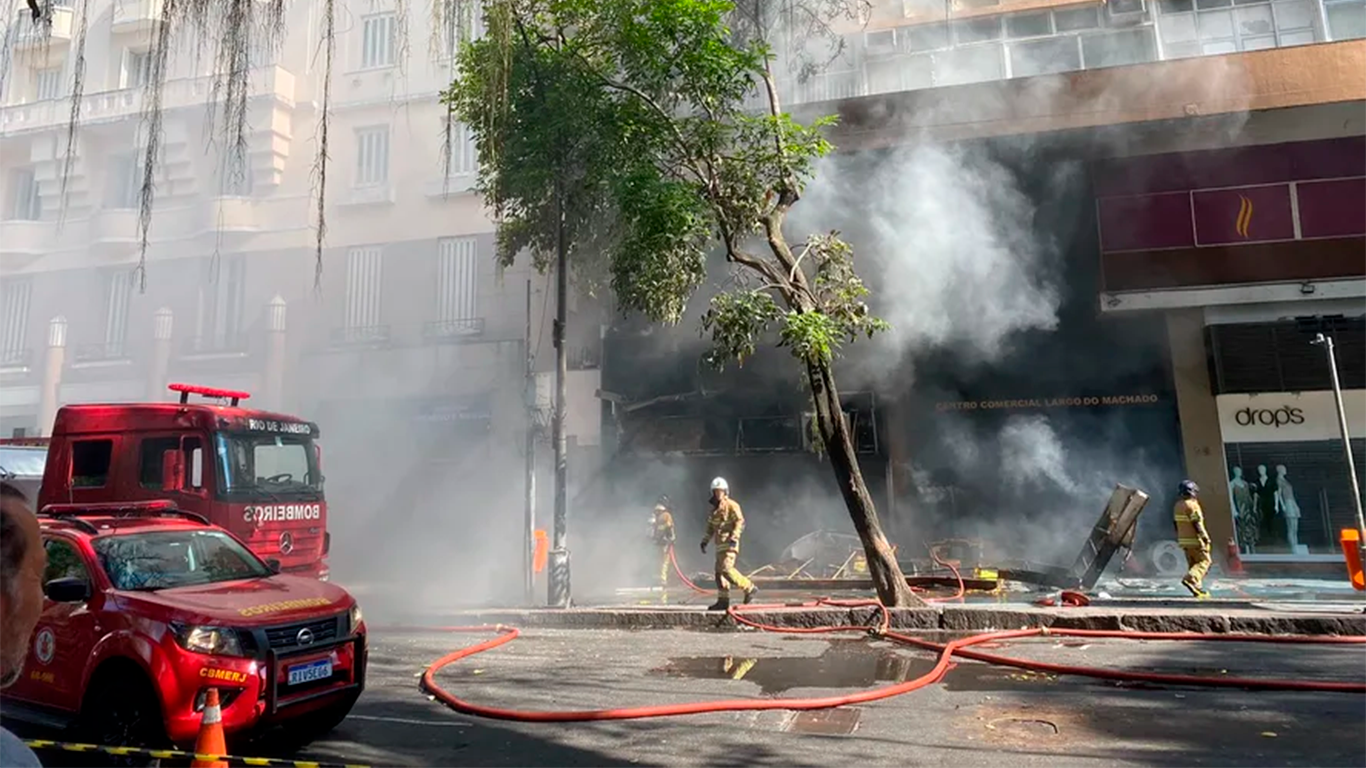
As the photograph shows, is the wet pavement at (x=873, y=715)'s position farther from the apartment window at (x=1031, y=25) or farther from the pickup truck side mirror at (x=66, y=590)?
the apartment window at (x=1031, y=25)

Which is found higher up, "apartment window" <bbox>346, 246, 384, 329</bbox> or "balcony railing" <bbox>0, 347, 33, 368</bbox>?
"apartment window" <bbox>346, 246, 384, 329</bbox>

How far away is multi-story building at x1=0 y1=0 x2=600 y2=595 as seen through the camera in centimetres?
1573

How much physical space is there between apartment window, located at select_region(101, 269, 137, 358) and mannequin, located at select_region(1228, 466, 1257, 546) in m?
23.0

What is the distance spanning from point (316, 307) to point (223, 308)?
2.77m

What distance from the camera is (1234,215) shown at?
472 inches

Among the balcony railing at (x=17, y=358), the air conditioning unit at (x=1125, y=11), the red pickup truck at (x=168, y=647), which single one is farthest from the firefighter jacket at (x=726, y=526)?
the balcony railing at (x=17, y=358)

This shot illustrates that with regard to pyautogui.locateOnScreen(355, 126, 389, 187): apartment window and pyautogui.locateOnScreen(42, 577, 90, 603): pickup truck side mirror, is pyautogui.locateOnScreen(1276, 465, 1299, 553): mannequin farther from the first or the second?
pyautogui.locateOnScreen(355, 126, 389, 187): apartment window

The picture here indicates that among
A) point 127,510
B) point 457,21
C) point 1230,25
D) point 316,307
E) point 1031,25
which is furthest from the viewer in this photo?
point 316,307

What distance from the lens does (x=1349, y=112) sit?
11.5m

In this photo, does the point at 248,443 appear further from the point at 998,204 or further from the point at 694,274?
the point at 998,204

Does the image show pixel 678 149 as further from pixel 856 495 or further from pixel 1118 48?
pixel 1118 48

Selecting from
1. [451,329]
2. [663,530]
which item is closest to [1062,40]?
[663,530]

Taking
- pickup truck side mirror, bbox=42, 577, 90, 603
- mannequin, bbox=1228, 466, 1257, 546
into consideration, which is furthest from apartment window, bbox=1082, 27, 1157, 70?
pickup truck side mirror, bbox=42, 577, 90, 603

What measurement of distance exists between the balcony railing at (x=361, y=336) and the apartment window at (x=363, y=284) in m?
0.21
